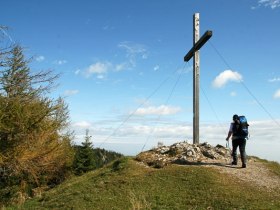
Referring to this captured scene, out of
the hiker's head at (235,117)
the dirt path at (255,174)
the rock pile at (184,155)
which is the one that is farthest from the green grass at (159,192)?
the hiker's head at (235,117)

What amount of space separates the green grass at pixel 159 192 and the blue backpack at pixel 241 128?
1.91m

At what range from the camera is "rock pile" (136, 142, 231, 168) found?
56.2 ft

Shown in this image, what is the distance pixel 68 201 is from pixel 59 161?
2195 cm

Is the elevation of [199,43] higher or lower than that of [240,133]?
higher

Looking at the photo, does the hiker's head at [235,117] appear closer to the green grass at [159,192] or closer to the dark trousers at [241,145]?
the dark trousers at [241,145]

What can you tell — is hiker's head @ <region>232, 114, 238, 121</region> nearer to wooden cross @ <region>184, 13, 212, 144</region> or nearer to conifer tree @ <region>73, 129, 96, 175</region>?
wooden cross @ <region>184, 13, 212, 144</region>

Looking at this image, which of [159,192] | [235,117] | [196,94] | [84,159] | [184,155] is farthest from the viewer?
[84,159]

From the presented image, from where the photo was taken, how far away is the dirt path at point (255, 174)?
14.1 metres

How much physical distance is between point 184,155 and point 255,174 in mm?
3468

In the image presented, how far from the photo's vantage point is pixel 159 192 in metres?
13.7

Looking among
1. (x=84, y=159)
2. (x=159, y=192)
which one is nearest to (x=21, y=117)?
(x=159, y=192)

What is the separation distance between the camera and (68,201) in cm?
1451

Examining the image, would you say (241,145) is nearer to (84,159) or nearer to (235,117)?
(235,117)

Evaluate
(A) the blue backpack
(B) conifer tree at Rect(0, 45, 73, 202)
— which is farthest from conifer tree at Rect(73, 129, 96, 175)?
(A) the blue backpack
